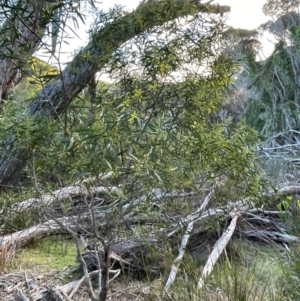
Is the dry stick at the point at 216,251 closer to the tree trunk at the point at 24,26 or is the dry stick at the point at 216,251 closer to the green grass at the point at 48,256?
the green grass at the point at 48,256

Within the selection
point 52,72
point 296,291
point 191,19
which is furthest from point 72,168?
point 296,291

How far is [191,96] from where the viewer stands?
7.06ft

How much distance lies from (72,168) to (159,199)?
21.3 inches

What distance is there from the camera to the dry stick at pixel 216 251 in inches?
119

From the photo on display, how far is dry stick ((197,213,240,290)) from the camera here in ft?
9.90

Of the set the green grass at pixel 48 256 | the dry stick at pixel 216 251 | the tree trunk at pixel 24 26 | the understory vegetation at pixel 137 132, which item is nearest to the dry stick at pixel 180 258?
the understory vegetation at pixel 137 132

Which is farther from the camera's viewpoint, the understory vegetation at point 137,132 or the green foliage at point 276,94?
the green foliage at point 276,94

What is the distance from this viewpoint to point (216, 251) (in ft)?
11.8

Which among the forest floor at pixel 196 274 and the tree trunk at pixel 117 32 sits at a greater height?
the tree trunk at pixel 117 32

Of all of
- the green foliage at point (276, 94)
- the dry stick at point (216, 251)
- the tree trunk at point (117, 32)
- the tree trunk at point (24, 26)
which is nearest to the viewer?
the tree trunk at point (24, 26)

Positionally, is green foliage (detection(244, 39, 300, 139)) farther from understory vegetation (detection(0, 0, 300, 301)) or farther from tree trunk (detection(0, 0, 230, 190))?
tree trunk (detection(0, 0, 230, 190))

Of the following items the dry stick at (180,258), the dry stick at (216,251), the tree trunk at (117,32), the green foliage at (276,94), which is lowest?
the dry stick at (216,251)

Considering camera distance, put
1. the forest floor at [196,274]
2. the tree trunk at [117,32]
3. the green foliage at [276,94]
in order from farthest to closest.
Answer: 1. the green foliage at [276,94]
2. the forest floor at [196,274]
3. the tree trunk at [117,32]

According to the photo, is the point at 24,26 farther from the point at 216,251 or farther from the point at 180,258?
the point at 216,251
